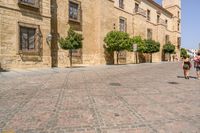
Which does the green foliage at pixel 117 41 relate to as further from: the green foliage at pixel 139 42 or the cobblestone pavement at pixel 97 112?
the cobblestone pavement at pixel 97 112

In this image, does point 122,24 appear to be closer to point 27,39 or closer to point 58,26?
point 58,26

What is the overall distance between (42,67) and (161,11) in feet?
109

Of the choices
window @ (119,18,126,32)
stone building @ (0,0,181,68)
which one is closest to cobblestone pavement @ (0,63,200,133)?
stone building @ (0,0,181,68)

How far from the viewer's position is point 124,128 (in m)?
4.12

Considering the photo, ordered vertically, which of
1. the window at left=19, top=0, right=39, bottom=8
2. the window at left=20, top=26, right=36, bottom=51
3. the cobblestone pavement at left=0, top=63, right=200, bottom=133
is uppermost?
the window at left=19, top=0, right=39, bottom=8

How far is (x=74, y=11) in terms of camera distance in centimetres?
2153

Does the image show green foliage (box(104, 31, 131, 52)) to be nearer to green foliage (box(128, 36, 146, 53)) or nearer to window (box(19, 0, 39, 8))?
green foliage (box(128, 36, 146, 53))

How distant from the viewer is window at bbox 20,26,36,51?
52.7ft

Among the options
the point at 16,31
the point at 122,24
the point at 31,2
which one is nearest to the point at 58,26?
the point at 31,2

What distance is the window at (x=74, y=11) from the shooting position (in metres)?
21.1

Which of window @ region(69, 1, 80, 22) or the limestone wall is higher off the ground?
window @ region(69, 1, 80, 22)

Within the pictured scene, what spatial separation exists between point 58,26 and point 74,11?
2.90m

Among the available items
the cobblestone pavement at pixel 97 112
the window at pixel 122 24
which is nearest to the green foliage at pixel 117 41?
the window at pixel 122 24

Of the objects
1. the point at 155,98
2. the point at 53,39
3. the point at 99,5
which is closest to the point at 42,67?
the point at 53,39
